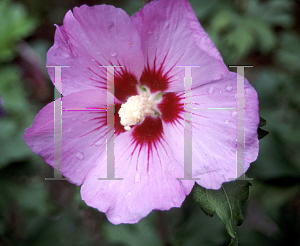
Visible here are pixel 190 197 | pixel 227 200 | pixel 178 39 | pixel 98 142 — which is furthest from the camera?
pixel 190 197

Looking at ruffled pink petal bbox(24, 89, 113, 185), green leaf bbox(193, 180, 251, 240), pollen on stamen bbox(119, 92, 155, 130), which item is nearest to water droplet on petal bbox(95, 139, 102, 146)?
ruffled pink petal bbox(24, 89, 113, 185)

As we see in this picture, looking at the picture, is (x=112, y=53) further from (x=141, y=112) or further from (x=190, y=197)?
(x=190, y=197)

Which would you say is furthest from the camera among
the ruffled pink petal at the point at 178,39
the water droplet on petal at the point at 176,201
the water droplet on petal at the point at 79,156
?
the water droplet on petal at the point at 79,156

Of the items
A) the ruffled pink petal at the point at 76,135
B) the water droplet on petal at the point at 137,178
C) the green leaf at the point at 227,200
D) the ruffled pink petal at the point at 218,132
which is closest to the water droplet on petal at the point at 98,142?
the ruffled pink petal at the point at 76,135

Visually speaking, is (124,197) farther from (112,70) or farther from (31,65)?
(31,65)

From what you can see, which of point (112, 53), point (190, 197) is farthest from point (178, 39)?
→ point (190, 197)

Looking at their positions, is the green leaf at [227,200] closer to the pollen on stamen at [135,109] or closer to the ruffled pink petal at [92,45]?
the pollen on stamen at [135,109]
